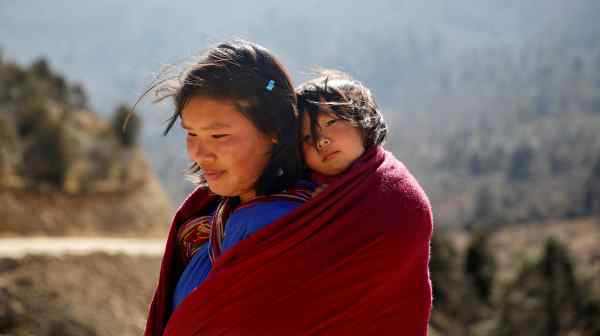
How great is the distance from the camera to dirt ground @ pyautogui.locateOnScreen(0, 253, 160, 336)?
6934 mm

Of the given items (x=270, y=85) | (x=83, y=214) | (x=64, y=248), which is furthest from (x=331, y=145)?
(x=83, y=214)

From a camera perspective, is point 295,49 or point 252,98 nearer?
point 252,98

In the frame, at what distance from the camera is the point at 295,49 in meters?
151

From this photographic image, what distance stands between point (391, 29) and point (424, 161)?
81.7 metres

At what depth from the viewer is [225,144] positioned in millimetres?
1707

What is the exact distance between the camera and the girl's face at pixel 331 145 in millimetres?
1721

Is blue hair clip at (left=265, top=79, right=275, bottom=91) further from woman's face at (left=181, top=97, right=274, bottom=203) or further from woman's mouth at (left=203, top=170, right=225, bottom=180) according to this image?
woman's mouth at (left=203, top=170, right=225, bottom=180)

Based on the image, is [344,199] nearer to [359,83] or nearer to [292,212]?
[292,212]

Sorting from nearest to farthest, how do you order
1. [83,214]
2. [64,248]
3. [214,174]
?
[214,174] → [64,248] → [83,214]

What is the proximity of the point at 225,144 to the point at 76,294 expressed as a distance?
348 inches

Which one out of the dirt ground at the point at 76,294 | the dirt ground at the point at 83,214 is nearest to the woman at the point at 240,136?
the dirt ground at the point at 76,294

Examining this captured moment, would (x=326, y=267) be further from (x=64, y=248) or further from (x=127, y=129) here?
(x=127, y=129)

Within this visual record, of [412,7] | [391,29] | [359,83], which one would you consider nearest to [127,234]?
[359,83]

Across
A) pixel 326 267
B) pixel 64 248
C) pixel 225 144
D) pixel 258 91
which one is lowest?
pixel 64 248
